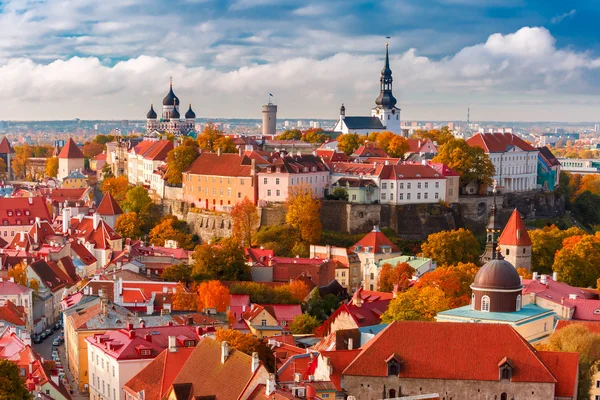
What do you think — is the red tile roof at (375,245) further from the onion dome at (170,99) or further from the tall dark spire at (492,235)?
the onion dome at (170,99)

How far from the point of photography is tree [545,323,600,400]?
40.9 meters

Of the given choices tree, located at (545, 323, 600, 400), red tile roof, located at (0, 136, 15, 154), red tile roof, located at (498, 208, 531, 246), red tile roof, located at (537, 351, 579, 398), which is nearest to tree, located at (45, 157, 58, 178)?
red tile roof, located at (0, 136, 15, 154)

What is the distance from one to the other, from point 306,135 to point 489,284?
67859 millimetres

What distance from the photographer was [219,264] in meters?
68.0

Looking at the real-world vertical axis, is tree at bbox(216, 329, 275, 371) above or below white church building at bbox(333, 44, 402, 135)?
below

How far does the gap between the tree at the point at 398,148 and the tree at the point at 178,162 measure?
19.0m

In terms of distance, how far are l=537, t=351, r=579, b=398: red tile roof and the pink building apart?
143 ft

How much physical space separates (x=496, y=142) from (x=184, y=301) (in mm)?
45119

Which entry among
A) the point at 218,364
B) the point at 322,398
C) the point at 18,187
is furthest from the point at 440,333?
the point at 18,187

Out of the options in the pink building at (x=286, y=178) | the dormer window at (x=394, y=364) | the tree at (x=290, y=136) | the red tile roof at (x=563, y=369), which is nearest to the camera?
the red tile roof at (x=563, y=369)

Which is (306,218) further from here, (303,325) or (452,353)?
(452,353)

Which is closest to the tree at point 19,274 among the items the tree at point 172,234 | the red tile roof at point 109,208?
the tree at point 172,234

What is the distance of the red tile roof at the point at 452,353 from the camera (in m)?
38.1

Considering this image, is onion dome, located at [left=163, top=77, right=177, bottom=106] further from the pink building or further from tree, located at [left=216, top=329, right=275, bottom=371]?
tree, located at [left=216, top=329, right=275, bottom=371]
